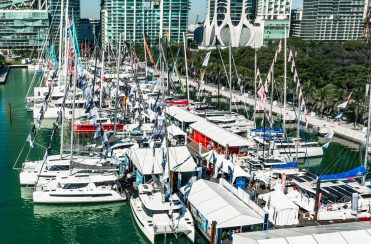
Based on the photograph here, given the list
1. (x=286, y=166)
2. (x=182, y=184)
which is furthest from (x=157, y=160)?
(x=286, y=166)

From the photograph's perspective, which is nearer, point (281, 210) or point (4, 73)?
point (281, 210)

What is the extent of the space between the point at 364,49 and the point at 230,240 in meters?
111

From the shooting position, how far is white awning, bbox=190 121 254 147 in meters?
40.5

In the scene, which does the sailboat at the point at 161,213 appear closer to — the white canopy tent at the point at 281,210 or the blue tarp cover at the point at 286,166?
the white canopy tent at the point at 281,210

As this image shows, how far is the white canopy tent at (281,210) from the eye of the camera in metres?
27.9

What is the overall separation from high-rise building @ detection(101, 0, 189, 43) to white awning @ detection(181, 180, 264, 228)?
535 ft

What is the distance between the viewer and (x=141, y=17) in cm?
18788

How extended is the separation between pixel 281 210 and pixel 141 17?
170m

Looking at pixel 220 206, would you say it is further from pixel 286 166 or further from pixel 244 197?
pixel 286 166

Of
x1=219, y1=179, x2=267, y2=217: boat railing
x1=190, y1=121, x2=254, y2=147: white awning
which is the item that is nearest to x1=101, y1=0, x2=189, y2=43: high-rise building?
x1=190, y1=121, x2=254, y2=147: white awning

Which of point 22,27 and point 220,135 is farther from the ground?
point 22,27

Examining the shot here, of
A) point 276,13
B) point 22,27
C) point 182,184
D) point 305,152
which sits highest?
point 276,13

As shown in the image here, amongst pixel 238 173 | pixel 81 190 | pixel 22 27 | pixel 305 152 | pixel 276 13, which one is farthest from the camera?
pixel 276 13

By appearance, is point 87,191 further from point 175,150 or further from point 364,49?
point 364,49
